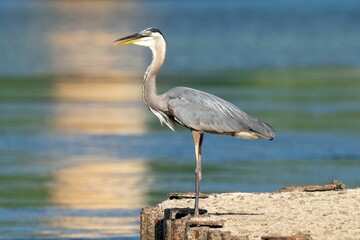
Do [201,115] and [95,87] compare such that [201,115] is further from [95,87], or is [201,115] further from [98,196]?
[95,87]

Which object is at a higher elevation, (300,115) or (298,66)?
Result: (298,66)

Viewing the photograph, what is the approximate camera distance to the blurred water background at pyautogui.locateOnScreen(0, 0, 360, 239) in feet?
53.6

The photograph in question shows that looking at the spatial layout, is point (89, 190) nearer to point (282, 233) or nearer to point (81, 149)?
point (81, 149)

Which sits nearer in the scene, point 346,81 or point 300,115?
point 300,115

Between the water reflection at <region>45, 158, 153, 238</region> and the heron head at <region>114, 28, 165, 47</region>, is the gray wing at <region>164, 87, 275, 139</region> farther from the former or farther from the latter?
the water reflection at <region>45, 158, 153, 238</region>

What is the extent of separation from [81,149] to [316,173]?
4212 millimetres

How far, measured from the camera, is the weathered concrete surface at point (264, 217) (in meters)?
10.9

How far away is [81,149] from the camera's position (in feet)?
67.0

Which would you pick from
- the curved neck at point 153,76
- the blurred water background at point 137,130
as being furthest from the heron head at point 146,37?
the blurred water background at point 137,130

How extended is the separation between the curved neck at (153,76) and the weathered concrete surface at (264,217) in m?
1.02

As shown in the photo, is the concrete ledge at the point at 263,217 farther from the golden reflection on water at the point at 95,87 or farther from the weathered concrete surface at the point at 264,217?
the golden reflection on water at the point at 95,87

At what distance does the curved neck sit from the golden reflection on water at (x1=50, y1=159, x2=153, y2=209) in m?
3.88

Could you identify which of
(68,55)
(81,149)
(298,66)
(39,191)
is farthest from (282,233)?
(68,55)

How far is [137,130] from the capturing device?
22750mm
